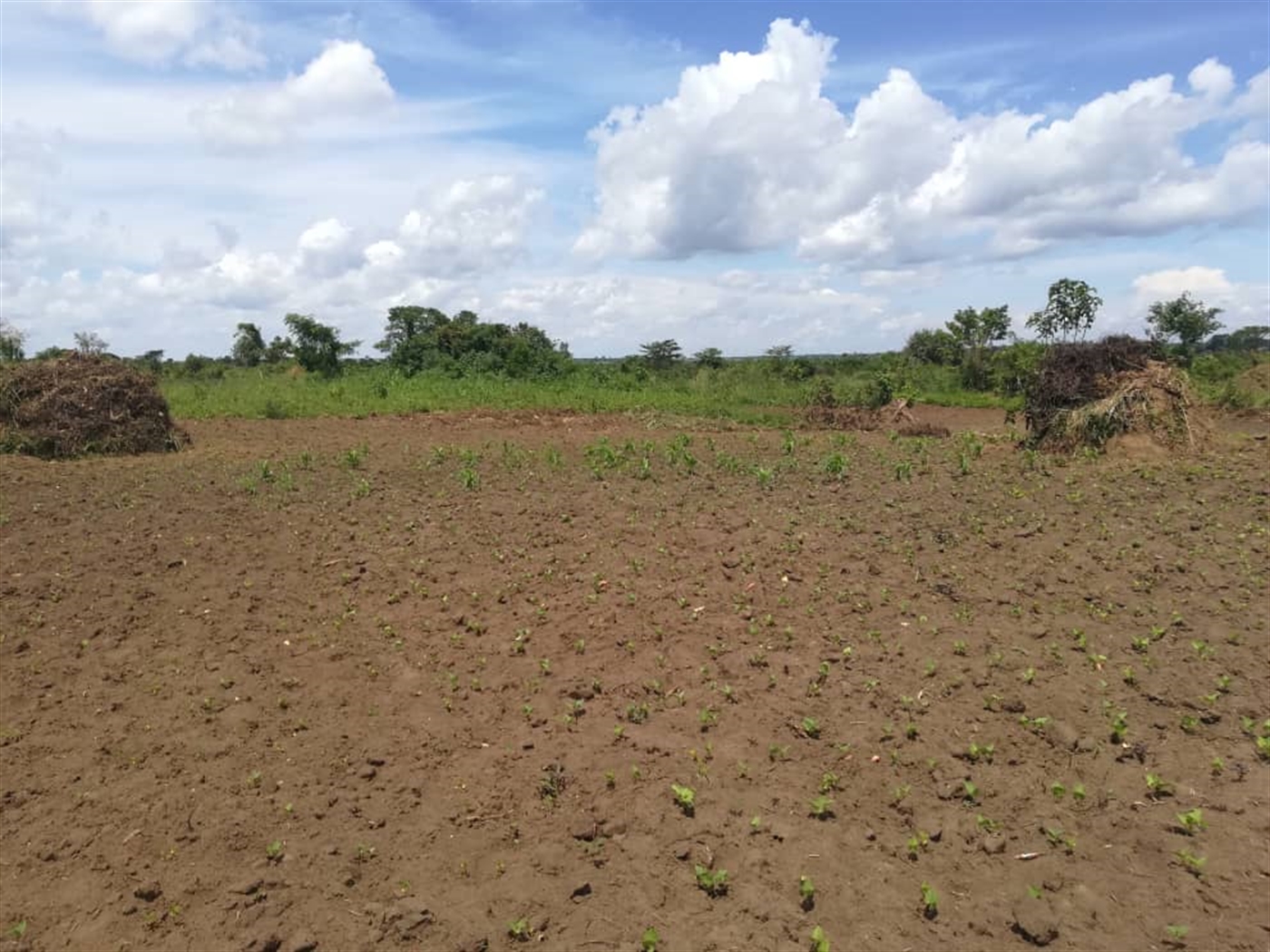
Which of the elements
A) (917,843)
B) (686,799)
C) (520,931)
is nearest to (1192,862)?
(917,843)

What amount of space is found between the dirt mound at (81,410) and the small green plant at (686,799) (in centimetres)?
1064

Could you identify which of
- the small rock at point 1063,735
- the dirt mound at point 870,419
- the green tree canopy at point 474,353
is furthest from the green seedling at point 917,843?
the green tree canopy at point 474,353

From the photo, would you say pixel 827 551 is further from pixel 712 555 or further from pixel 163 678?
pixel 163 678

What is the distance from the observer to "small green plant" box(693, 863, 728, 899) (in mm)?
3628

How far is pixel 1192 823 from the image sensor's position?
3.85m

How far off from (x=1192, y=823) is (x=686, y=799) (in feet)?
7.43

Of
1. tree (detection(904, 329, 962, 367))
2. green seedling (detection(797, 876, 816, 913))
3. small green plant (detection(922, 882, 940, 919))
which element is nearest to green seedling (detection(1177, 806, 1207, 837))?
small green plant (detection(922, 882, 940, 919))

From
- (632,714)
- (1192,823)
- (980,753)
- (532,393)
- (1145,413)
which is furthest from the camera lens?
(532,393)

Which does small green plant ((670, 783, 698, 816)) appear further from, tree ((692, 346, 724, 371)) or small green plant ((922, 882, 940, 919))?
tree ((692, 346, 724, 371))

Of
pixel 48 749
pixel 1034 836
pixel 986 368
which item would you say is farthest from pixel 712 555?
pixel 986 368

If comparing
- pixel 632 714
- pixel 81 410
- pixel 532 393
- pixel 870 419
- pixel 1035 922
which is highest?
pixel 81 410

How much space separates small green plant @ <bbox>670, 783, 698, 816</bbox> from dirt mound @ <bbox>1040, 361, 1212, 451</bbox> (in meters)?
8.69

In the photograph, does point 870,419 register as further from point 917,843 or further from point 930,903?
point 930,903

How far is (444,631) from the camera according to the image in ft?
19.5
